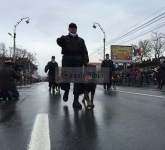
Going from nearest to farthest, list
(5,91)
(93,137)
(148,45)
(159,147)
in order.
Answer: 1. (159,147)
2. (93,137)
3. (5,91)
4. (148,45)

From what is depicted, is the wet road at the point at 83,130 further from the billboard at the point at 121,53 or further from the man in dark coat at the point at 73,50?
the billboard at the point at 121,53

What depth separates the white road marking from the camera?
490 cm

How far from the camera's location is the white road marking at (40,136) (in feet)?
16.1

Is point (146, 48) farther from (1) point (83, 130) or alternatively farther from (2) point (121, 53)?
(1) point (83, 130)

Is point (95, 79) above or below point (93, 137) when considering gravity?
above

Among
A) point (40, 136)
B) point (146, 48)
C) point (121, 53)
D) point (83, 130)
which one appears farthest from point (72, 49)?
point (146, 48)

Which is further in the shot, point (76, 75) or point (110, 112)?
point (76, 75)

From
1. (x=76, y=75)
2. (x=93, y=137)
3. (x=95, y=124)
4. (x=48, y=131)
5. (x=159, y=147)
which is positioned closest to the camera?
(x=159, y=147)

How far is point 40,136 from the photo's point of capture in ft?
18.3

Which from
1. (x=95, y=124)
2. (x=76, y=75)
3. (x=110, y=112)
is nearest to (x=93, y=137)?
(x=95, y=124)

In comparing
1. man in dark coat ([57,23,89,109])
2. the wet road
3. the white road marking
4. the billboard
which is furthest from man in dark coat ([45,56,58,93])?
the billboard

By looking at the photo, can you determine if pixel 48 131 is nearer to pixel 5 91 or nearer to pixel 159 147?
pixel 159 147

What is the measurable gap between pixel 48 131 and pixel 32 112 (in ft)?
9.25

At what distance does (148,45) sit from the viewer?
90625 mm
